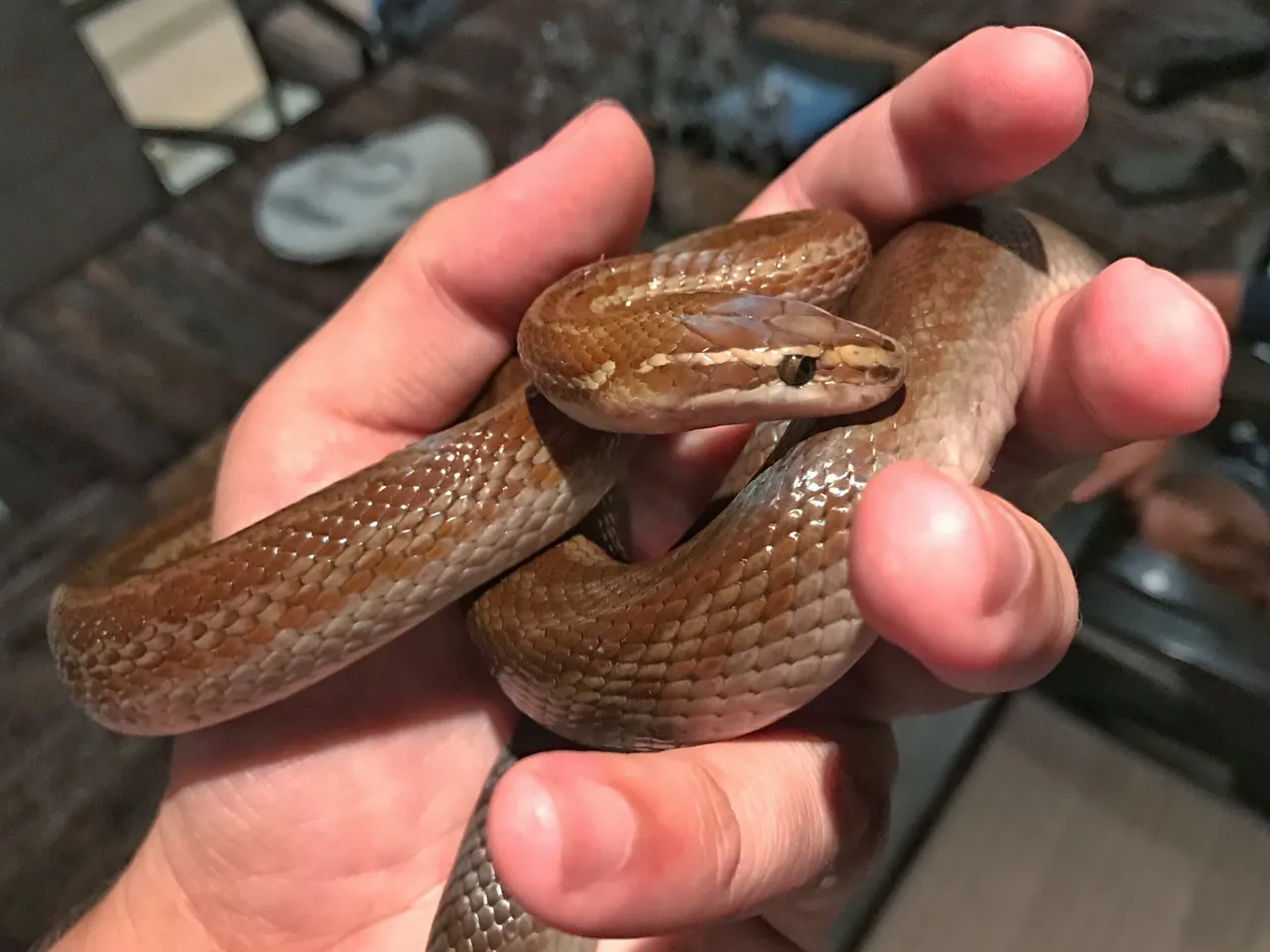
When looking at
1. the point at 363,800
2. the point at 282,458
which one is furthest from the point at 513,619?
the point at 282,458

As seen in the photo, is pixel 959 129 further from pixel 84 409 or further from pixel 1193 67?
pixel 84 409

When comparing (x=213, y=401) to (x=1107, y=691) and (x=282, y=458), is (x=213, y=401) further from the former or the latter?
(x=1107, y=691)

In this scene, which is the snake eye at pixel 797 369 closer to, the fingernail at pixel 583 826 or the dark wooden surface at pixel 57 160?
the fingernail at pixel 583 826

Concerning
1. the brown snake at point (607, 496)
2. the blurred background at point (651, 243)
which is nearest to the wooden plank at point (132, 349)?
the blurred background at point (651, 243)

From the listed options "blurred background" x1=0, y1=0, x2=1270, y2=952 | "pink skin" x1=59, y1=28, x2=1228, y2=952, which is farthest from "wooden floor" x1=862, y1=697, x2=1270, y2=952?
"pink skin" x1=59, y1=28, x2=1228, y2=952

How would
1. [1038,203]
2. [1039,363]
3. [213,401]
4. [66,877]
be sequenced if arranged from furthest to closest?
[213,401] → [1038,203] → [66,877] → [1039,363]

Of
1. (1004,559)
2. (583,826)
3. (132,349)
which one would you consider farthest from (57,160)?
(1004,559)

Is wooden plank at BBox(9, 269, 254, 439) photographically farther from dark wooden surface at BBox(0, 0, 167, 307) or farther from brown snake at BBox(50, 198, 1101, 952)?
brown snake at BBox(50, 198, 1101, 952)
